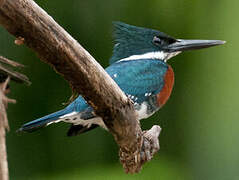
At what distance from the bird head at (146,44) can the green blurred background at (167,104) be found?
15 centimetres

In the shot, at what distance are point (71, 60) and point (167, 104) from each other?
2.07 m

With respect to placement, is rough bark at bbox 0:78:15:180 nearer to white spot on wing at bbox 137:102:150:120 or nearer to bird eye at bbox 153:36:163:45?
white spot on wing at bbox 137:102:150:120

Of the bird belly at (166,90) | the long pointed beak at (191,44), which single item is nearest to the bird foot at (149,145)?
the bird belly at (166,90)

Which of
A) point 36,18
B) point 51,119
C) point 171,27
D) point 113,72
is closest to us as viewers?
point 36,18

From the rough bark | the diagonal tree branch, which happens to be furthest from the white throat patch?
the rough bark

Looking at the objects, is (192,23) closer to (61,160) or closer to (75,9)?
(75,9)

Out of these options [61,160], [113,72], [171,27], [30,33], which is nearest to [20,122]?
[61,160]

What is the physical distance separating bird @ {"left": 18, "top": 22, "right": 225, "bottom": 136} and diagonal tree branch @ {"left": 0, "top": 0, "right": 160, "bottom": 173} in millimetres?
662

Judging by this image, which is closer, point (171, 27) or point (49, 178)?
point (49, 178)

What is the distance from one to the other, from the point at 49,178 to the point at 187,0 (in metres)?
1.38

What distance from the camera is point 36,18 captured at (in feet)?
6.02

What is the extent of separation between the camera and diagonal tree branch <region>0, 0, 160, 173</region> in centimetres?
181

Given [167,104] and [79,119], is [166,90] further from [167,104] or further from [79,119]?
[79,119]

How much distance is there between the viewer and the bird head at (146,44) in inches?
143
